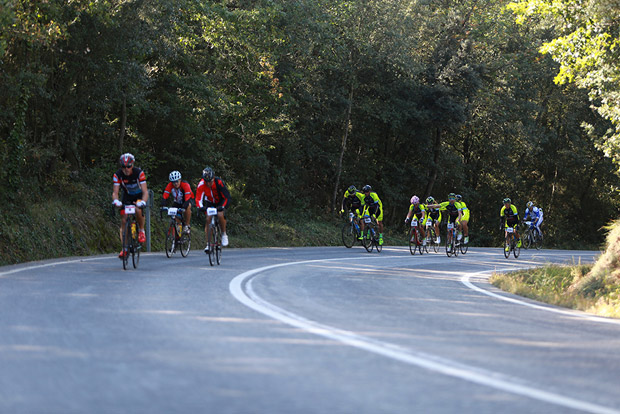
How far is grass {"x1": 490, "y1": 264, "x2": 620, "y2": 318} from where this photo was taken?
10898 mm

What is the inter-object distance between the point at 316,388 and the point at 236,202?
25.4m

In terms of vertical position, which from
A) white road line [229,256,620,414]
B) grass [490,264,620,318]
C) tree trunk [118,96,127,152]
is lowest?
grass [490,264,620,318]

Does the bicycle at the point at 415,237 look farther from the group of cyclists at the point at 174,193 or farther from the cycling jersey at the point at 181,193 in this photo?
the cycling jersey at the point at 181,193

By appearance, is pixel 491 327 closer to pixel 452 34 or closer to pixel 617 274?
pixel 617 274

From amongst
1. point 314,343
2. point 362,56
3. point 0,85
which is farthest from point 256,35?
point 314,343

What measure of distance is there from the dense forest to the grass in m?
4.22

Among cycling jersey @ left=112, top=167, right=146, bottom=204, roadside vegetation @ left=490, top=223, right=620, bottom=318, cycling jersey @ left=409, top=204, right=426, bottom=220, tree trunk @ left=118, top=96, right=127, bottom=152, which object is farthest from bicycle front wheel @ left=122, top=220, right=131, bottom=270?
cycling jersey @ left=409, top=204, right=426, bottom=220

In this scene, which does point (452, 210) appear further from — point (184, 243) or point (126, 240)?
point (126, 240)

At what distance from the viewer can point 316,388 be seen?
4949mm

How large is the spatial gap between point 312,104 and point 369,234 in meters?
14.3

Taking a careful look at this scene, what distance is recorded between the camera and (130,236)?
14031 mm

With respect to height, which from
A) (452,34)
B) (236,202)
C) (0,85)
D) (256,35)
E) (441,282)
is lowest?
(441,282)

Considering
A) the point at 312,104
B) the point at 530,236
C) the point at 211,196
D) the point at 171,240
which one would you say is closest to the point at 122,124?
the point at 171,240

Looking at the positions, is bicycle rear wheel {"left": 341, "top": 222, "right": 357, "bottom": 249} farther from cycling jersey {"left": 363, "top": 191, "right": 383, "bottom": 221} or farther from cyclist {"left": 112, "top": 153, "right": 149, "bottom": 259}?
cyclist {"left": 112, "top": 153, "right": 149, "bottom": 259}
